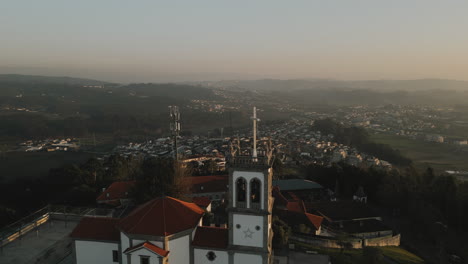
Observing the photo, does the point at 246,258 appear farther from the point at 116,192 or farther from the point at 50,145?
the point at 50,145

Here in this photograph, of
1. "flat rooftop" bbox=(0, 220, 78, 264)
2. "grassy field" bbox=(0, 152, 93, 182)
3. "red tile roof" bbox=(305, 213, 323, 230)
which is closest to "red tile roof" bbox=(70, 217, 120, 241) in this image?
"flat rooftop" bbox=(0, 220, 78, 264)

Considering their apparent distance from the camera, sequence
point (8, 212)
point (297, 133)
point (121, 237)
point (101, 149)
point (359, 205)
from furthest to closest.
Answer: point (297, 133)
point (101, 149)
point (359, 205)
point (8, 212)
point (121, 237)

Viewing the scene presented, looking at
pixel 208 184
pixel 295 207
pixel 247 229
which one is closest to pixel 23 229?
pixel 247 229

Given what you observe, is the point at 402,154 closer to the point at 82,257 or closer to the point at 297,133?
the point at 297,133

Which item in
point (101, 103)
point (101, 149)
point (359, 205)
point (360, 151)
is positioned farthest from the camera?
point (101, 103)

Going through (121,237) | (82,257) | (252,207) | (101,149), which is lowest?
(101,149)

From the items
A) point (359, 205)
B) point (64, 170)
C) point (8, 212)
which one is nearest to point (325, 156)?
point (359, 205)

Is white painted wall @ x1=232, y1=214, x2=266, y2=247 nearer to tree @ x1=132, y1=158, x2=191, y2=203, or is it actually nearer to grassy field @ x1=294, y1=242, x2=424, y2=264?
grassy field @ x1=294, y1=242, x2=424, y2=264
